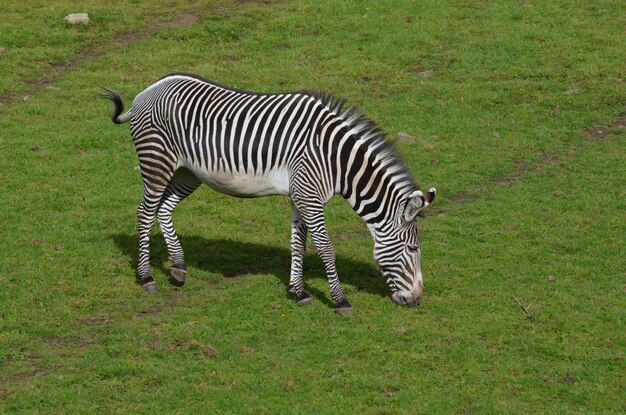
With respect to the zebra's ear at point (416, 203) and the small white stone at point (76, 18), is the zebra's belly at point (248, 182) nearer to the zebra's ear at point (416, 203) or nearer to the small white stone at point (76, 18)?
the zebra's ear at point (416, 203)

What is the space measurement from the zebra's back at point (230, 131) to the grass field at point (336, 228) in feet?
5.09

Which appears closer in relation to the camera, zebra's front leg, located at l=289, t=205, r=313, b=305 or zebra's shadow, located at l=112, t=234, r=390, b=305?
zebra's front leg, located at l=289, t=205, r=313, b=305

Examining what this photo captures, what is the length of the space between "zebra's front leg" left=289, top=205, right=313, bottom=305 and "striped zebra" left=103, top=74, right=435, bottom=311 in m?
0.01

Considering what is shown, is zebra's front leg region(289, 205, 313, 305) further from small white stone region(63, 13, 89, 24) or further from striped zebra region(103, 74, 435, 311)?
small white stone region(63, 13, 89, 24)

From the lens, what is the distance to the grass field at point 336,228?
11.1 meters

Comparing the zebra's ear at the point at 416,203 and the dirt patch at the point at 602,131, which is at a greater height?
the zebra's ear at the point at 416,203

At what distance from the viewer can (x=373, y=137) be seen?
1299 cm

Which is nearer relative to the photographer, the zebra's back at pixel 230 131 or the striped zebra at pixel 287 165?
the striped zebra at pixel 287 165

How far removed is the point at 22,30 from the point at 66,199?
32.8ft

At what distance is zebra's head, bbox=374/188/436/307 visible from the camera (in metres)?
12.8

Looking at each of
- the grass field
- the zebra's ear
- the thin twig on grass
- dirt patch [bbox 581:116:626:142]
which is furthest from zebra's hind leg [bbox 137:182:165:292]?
dirt patch [bbox 581:116:626:142]

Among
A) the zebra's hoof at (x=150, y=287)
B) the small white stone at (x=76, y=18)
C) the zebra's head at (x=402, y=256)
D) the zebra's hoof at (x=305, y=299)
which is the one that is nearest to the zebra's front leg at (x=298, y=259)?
the zebra's hoof at (x=305, y=299)

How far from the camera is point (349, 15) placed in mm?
27562

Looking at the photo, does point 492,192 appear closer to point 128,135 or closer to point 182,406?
point 128,135
